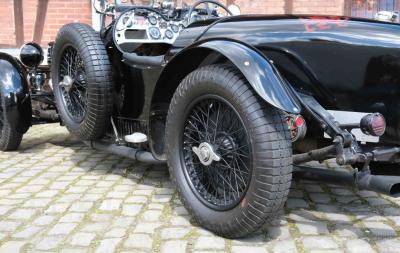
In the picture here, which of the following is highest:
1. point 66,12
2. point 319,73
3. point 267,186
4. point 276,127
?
point 66,12

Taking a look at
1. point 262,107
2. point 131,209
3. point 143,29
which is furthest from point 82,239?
point 143,29

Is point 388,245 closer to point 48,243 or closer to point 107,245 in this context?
point 107,245

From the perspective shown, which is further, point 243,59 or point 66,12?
point 66,12

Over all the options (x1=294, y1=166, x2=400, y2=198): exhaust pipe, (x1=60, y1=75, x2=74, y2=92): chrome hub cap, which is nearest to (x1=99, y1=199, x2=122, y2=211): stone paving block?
(x1=60, y1=75, x2=74, y2=92): chrome hub cap

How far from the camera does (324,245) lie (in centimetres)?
283

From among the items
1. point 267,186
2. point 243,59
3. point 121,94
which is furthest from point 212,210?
point 121,94

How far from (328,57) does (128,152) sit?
5.75 ft

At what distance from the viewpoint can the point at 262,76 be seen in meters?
2.67

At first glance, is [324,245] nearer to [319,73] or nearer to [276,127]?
[276,127]

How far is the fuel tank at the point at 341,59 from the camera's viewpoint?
2.74m

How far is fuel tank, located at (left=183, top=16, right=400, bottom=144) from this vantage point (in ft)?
9.00

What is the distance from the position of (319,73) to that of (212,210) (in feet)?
3.21

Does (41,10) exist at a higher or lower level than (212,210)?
higher

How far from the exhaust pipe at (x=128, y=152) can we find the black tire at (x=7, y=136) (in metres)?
1.25
